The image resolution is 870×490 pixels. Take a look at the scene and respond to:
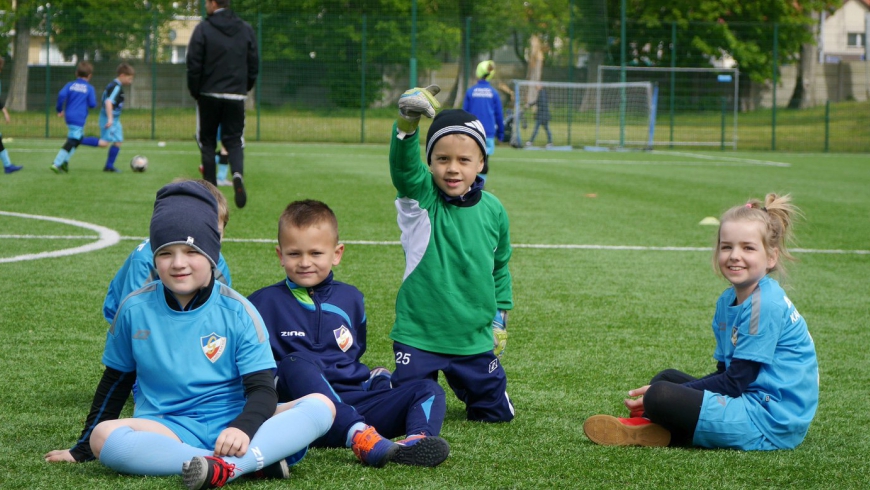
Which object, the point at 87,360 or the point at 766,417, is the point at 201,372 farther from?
the point at 766,417

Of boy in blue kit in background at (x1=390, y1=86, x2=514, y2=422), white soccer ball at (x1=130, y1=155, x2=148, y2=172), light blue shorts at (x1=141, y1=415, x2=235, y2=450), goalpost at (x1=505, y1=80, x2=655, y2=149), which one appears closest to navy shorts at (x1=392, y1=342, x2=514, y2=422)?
boy in blue kit in background at (x1=390, y1=86, x2=514, y2=422)

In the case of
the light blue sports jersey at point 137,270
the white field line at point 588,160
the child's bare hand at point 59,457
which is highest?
the white field line at point 588,160

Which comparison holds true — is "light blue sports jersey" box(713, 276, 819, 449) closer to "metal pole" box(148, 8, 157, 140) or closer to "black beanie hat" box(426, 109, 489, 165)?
"black beanie hat" box(426, 109, 489, 165)

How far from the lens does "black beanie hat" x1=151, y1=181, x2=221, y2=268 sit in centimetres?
313

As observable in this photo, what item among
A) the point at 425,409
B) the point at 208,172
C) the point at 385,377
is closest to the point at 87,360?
the point at 385,377

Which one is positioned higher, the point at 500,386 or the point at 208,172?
the point at 208,172

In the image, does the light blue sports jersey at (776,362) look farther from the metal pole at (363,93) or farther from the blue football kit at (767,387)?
the metal pole at (363,93)

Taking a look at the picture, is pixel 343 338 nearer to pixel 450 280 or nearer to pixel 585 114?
pixel 450 280

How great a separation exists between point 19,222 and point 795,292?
6592mm

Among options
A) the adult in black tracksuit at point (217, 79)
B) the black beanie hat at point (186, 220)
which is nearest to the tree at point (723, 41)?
the adult in black tracksuit at point (217, 79)

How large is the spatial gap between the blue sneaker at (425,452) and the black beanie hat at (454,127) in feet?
4.06

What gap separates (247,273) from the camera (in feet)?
22.5

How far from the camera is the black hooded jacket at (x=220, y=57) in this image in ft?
35.9

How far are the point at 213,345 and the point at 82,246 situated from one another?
5.03 metres
